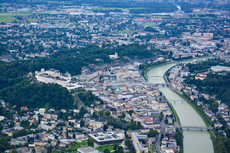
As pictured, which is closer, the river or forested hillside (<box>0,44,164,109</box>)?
the river

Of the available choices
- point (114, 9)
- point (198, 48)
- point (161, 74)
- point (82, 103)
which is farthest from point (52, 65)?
point (114, 9)

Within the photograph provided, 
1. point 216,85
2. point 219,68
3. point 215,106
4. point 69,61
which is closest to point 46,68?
point 69,61

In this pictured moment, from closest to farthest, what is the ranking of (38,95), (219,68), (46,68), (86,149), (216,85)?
1. (86,149)
2. (38,95)
3. (216,85)
4. (46,68)
5. (219,68)

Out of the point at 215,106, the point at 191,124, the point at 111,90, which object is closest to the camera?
the point at 191,124

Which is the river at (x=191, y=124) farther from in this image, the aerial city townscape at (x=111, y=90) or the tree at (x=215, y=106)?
the tree at (x=215, y=106)

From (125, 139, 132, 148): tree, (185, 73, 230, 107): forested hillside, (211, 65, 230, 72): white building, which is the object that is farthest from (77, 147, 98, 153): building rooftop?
(211, 65, 230, 72): white building

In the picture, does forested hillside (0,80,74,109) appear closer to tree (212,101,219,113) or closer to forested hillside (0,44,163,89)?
forested hillside (0,44,163,89)

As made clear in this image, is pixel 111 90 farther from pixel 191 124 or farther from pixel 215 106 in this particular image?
pixel 215 106

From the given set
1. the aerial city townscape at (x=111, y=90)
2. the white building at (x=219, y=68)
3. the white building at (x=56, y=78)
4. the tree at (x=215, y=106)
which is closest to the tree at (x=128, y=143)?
the aerial city townscape at (x=111, y=90)

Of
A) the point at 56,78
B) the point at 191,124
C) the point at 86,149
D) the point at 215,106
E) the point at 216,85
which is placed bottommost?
the point at 191,124

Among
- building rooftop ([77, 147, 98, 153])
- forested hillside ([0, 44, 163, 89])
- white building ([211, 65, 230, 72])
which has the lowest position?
building rooftop ([77, 147, 98, 153])
